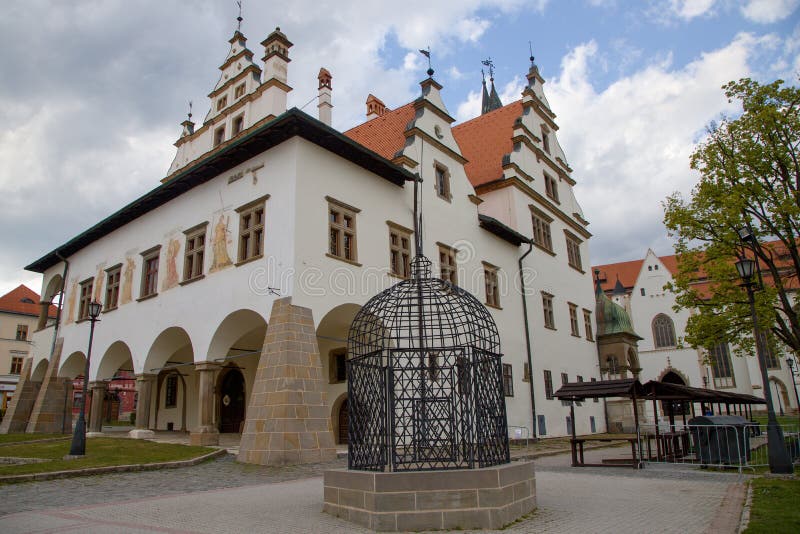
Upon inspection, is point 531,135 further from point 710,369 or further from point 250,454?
point 710,369

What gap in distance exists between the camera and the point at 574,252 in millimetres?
32844

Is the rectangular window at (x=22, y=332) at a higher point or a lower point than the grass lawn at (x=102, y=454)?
higher

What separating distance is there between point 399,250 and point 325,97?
1099 centimetres

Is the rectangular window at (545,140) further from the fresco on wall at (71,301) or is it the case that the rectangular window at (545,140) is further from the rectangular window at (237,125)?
the fresco on wall at (71,301)

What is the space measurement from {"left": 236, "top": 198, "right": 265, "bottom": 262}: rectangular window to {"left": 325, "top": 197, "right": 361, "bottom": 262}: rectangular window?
2037 mm

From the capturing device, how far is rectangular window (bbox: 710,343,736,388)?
49.8m

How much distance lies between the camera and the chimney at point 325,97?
88.0ft

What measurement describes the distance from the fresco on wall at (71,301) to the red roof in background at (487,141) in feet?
63.2

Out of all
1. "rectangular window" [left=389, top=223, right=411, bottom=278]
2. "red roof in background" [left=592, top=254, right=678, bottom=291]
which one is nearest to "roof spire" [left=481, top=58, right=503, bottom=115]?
"red roof in background" [left=592, top=254, right=678, bottom=291]

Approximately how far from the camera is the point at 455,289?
895cm

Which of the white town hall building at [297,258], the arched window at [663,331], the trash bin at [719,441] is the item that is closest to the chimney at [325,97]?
the white town hall building at [297,258]

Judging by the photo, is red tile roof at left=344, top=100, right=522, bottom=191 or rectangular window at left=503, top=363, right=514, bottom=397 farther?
red tile roof at left=344, top=100, right=522, bottom=191

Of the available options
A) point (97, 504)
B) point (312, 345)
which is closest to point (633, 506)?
point (97, 504)

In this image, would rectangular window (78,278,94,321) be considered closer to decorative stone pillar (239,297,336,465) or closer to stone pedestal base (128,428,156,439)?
stone pedestal base (128,428,156,439)
